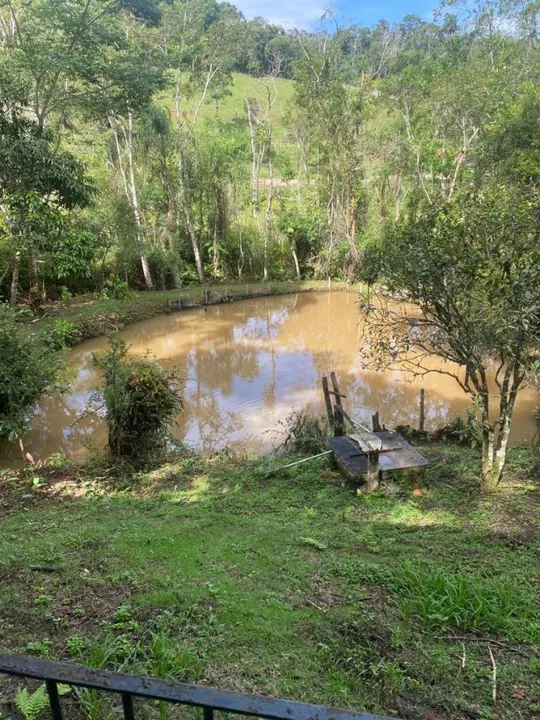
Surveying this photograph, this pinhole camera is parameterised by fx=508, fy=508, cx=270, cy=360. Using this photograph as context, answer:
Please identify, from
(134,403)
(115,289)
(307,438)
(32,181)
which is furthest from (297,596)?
(115,289)

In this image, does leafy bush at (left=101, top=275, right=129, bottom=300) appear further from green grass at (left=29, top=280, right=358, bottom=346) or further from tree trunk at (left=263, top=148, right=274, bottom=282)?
tree trunk at (left=263, top=148, right=274, bottom=282)

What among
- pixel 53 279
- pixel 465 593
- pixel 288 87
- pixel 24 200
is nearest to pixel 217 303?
pixel 53 279

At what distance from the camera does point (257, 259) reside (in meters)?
24.0

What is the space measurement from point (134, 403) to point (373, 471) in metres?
3.46

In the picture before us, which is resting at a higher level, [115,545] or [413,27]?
[413,27]

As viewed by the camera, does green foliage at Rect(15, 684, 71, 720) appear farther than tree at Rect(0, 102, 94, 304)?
No

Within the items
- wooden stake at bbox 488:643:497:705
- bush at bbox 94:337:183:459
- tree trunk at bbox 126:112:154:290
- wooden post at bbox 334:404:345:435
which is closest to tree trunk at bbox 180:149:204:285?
tree trunk at bbox 126:112:154:290

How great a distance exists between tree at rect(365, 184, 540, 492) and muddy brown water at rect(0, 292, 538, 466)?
2655mm

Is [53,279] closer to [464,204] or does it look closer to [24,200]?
[24,200]

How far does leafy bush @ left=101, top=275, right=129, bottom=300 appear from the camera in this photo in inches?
739

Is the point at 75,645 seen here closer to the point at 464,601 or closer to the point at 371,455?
the point at 464,601

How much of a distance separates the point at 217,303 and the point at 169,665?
18.4 m

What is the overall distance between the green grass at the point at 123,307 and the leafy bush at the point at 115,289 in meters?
0.27

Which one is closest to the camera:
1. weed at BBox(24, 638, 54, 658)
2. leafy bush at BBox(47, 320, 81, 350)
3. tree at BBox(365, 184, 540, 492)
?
weed at BBox(24, 638, 54, 658)
